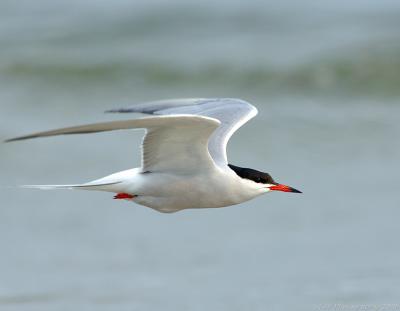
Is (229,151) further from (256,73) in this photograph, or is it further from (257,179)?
(257,179)

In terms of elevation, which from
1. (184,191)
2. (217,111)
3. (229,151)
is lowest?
(229,151)

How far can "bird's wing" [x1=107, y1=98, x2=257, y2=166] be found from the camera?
5.62m

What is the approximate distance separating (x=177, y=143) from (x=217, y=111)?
110 centimetres

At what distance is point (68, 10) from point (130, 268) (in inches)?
350

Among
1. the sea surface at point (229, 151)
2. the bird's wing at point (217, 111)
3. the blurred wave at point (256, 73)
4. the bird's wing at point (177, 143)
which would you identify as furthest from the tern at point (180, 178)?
the blurred wave at point (256, 73)

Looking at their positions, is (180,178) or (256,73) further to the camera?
(256,73)

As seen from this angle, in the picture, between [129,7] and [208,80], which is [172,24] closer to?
[129,7]

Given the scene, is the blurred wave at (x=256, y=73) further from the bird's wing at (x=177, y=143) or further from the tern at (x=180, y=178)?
the bird's wing at (x=177, y=143)

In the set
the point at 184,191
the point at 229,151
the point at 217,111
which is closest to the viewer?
the point at 184,191

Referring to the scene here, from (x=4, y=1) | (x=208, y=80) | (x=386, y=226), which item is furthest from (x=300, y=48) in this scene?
(x=386, y=226)

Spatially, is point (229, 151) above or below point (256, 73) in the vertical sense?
below

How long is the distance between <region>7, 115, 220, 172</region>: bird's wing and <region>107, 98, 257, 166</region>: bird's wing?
1.26 ft

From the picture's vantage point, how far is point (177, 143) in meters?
4.98

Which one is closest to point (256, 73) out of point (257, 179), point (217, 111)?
point (217, 111)
